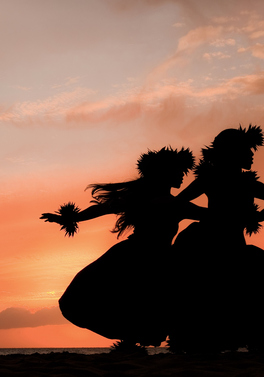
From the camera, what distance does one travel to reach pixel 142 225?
22.3 ft

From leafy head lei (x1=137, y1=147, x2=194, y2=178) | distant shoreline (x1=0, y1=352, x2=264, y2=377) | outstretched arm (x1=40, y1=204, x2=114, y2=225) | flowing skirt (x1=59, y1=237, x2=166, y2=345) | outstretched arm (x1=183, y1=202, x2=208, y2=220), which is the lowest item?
distant shoreline (x1=0, y1=352, x2=264, y2=377)

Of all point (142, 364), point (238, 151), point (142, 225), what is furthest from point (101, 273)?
point (238, 151)

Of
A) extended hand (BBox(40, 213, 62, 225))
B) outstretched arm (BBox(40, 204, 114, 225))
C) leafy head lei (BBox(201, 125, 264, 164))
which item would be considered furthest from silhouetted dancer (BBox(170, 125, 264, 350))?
extended hand (BBox(40, 213, 62, 225))

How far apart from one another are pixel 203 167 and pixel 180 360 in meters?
2.51

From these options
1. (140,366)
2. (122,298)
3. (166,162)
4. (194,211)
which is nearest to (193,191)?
(194,211)

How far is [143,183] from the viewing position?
6910 millimetres

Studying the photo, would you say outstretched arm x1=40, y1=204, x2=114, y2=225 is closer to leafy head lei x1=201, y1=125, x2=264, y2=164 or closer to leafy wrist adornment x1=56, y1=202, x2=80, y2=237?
leafy wrist adornment x1=56, y1=202, x2=80, y2=237

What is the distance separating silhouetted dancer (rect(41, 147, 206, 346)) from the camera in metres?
6.53

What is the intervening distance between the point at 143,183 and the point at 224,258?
1.54 m

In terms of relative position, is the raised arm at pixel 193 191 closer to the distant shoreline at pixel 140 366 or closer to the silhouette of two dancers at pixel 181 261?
the silhouette of two dancers at pixel 181 261

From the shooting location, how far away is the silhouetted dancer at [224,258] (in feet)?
20.5

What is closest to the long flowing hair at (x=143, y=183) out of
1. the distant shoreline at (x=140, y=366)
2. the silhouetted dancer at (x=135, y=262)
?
the silhouetted dancer at (x=135, y=262)

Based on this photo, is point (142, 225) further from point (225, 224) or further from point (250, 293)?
point (250, 293)

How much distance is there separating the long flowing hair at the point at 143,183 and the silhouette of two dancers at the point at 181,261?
0.05 feet
